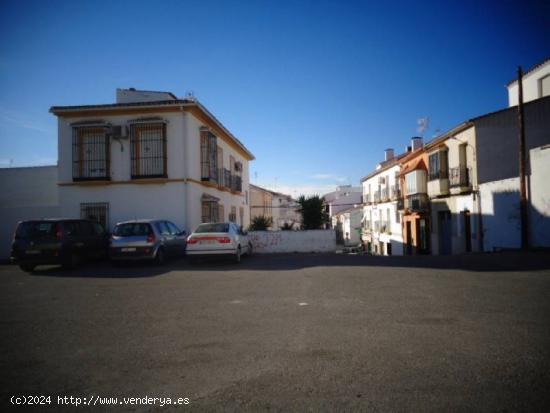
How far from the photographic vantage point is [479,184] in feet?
59.4

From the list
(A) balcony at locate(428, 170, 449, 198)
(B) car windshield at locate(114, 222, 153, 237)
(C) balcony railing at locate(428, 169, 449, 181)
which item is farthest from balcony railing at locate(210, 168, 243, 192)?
(C) balcony railing at locate(428, 169, 449, 181)

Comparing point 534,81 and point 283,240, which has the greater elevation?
point 534,81

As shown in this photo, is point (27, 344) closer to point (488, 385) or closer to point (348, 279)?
point (488, 385)

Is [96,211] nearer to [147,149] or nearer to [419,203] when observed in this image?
[147,149]

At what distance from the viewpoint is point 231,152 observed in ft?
79.9

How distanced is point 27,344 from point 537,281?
956 centimetres

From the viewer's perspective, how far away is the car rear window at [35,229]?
1084 centimetres

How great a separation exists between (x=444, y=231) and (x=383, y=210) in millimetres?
13343

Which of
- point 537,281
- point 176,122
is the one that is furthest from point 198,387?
point 176,122

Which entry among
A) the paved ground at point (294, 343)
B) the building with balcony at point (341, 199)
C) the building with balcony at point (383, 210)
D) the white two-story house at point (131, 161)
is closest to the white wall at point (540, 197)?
the paved ground at point (294, 343)

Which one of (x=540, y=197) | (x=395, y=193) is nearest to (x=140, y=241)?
(x=540, y=197)

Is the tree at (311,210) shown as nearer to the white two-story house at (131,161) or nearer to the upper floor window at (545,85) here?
the white two-story house at (131,161)

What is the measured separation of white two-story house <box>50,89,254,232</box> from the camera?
16156 millimetres

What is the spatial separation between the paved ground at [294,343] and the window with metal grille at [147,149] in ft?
30.2
